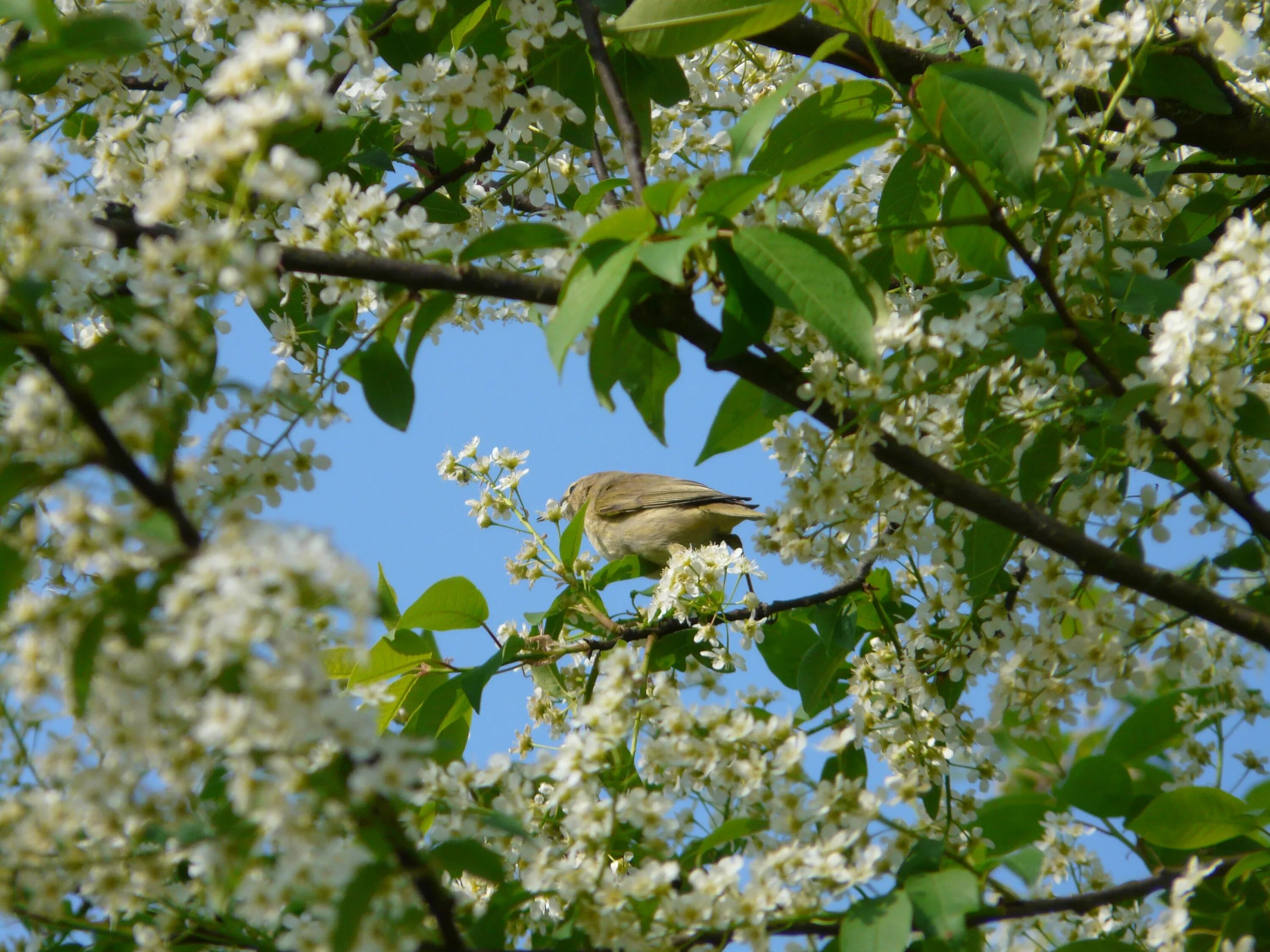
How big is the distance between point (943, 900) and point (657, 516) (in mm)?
5698

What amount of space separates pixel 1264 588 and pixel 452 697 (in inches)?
82.7

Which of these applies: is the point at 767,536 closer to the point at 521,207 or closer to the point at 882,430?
the point at 882,430

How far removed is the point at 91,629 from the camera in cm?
135

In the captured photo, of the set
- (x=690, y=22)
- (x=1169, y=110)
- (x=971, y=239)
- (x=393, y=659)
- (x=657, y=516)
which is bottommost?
(x=971, y=239)

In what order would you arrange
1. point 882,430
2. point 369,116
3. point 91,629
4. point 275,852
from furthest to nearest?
point 369,116
point 882,430
point 275,852
point 91,629

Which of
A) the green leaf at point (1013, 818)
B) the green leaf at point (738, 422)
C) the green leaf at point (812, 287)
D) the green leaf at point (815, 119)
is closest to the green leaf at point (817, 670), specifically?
the green leaf at point (1013, 818)

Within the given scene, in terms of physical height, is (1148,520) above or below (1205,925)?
above

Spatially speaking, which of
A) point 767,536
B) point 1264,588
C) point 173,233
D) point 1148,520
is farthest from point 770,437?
point 173,233

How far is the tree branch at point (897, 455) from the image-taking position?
6.58 feet

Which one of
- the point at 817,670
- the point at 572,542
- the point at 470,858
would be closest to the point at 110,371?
the point at 470,858

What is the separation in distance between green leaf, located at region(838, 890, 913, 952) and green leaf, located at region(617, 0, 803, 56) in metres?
1.60

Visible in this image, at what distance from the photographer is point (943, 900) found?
1946mm

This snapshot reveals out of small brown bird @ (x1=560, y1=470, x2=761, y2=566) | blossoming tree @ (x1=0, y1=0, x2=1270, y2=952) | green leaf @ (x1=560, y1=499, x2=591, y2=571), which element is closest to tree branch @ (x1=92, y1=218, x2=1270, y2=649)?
blossoming tree @ (x1=0, y1=0, x2=1270, y2=952)

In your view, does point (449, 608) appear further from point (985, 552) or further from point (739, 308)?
point (739, 308)
